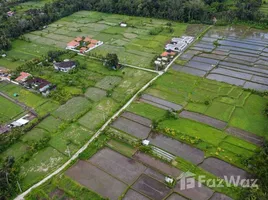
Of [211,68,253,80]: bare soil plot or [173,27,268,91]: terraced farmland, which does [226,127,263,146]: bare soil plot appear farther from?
[211,68,253,80]: bare soil plot

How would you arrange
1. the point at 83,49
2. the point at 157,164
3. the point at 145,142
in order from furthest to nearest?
the point at 83,49, the point at 145,142, the point at 157,164

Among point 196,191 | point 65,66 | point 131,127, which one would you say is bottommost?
point 196,191

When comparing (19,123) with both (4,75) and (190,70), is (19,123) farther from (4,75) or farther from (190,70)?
(190,70)

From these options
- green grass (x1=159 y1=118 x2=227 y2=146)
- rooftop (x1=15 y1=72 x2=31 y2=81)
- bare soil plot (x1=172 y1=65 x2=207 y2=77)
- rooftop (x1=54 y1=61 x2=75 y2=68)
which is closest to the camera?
green grass (x1=159 y1=118 x2=227 y2=146)

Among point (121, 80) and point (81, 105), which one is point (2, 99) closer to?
point (81, 105)

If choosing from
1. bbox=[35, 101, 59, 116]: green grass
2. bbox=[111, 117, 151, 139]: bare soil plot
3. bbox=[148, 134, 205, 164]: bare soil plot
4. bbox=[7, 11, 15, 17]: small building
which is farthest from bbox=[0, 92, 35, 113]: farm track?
bbox=[7, 11, 15, 17]: small building

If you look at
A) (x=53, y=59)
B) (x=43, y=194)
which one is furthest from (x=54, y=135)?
(x=53, y=59)

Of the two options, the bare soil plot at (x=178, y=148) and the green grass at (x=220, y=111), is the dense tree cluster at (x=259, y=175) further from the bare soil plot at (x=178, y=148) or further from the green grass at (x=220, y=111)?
the green grass at (x=220, y=111)

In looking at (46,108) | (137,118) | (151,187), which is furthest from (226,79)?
(46,108)
